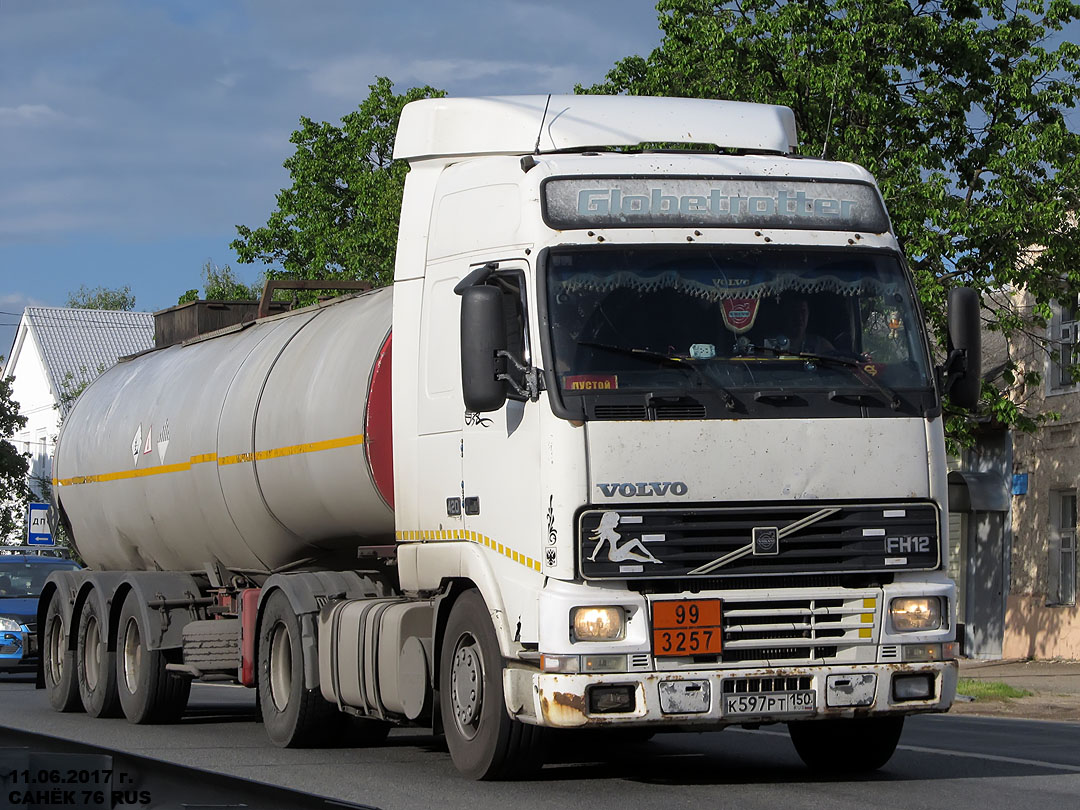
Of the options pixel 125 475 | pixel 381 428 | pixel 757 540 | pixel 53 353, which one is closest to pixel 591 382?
pixel 757 540

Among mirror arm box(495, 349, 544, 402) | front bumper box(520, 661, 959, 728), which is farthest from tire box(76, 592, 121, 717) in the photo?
mirror arm box(495, 349, 544, 402)

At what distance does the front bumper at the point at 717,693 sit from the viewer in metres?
8.87

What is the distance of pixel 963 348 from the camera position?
9.65 metres

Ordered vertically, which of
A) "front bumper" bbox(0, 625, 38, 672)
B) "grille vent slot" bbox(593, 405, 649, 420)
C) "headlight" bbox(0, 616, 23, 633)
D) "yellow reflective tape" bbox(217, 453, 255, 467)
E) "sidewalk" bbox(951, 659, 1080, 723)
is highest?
"grille vent slot" bbox(593, 405, 649, 420)

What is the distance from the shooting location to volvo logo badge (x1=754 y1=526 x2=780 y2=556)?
9.09m

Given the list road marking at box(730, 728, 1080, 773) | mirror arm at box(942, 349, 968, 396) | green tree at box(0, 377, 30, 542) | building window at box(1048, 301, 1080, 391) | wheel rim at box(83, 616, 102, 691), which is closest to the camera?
mirror arm at box(942, 349, 968, 396)

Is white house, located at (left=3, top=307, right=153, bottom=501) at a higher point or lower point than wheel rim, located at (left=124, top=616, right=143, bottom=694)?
higher

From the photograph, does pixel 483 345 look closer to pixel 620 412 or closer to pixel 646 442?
pixel 620 412

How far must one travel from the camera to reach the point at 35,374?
74.1m

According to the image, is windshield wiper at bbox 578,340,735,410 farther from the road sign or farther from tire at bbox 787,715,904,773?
the road sign

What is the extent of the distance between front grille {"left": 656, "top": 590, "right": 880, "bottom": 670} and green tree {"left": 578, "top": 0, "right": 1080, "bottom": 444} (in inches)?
529

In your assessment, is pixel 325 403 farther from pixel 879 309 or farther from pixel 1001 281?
pixel 1001 281

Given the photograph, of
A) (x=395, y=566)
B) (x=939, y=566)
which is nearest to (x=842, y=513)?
(x=939, y=566)

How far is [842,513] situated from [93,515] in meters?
9.87
